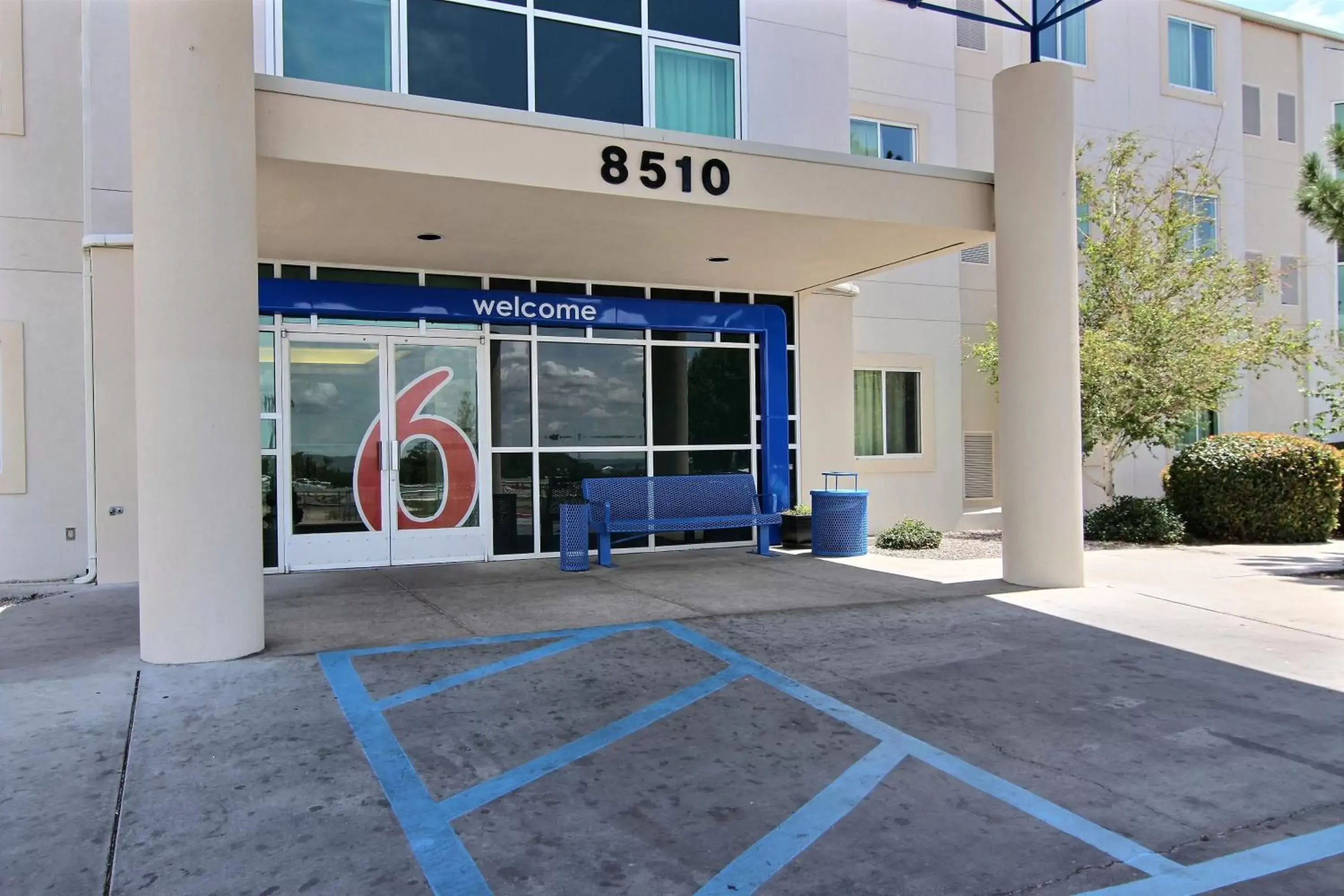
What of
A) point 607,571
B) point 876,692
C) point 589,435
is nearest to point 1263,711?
point 876,692

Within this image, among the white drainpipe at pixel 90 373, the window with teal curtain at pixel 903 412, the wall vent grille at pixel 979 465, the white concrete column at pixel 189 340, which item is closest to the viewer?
the white concrete column at pixel 189 340

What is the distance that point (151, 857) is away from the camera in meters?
3.41

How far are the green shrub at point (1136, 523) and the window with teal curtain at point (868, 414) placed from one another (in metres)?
3.20

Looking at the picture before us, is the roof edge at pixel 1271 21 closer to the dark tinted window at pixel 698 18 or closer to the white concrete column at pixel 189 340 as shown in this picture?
the dark tinted window at pixel 698 18

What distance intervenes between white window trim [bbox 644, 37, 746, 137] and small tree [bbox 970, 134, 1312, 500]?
5.12m

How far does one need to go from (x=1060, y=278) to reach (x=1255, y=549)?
241 inches

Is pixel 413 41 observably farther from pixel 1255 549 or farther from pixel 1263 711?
pixel 1255 549

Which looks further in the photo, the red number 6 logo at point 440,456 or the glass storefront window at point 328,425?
the red number 6 logo at point 440,456

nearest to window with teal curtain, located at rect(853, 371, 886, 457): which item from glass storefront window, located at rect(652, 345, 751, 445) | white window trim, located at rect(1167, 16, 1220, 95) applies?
glass storefront window, located at rect(652, 345, 751, 445)

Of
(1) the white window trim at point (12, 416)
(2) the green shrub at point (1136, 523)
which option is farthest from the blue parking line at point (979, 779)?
(2) the green shrub at point (1136, 523)

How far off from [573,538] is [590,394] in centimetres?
210

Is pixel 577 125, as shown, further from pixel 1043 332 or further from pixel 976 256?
pixel 976 256

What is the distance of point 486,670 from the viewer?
5934 millimetres

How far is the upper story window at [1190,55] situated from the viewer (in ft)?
58.0
